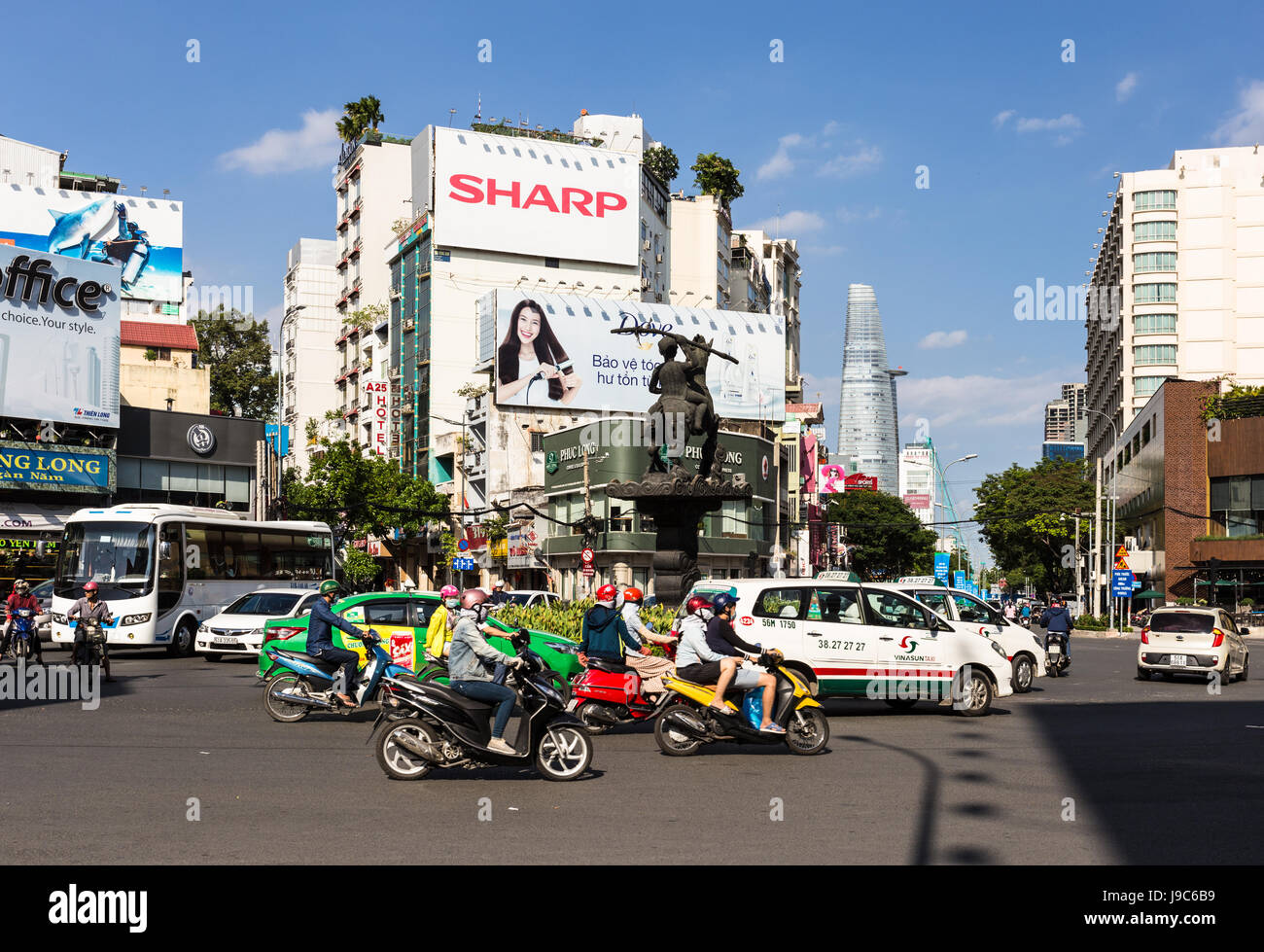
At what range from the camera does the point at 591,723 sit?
14.7m

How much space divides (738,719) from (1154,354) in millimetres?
87358

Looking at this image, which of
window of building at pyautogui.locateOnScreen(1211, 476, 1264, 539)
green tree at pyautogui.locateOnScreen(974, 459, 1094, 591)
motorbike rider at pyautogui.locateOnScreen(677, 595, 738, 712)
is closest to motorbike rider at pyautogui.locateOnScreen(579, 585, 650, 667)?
motorbike rider at pyautogui.locateOnScreen(677, 595, 738, 712)

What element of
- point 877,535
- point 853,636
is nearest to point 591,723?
point 853,636

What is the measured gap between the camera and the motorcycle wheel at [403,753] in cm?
1106

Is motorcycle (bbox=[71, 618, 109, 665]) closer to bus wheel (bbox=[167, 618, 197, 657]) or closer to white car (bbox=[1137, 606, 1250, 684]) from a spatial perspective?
bus wheel (bbox=[167, 618, 197, 657])

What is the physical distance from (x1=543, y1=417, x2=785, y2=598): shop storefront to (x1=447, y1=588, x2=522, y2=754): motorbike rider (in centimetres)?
4645

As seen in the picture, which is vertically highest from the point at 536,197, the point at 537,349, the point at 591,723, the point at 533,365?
the point at 536,197

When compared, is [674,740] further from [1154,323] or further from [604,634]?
[1154,323]

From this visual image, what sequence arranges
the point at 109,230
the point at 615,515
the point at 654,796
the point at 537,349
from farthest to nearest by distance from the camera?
the point at 537,349
the point at 109,230
the point at 615,515
the point at 654,796

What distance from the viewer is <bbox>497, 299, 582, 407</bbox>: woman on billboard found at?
6694cm

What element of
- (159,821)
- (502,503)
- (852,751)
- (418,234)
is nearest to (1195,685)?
(852,751)

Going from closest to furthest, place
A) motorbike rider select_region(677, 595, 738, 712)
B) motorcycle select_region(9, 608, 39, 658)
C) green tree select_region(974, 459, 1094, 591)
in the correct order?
motorbike rider select_region(677, 595, 738, 712) → motorcycle select_region(9, 608, 39, 658) → green tree select_region(974, 459, 1094, 591)
